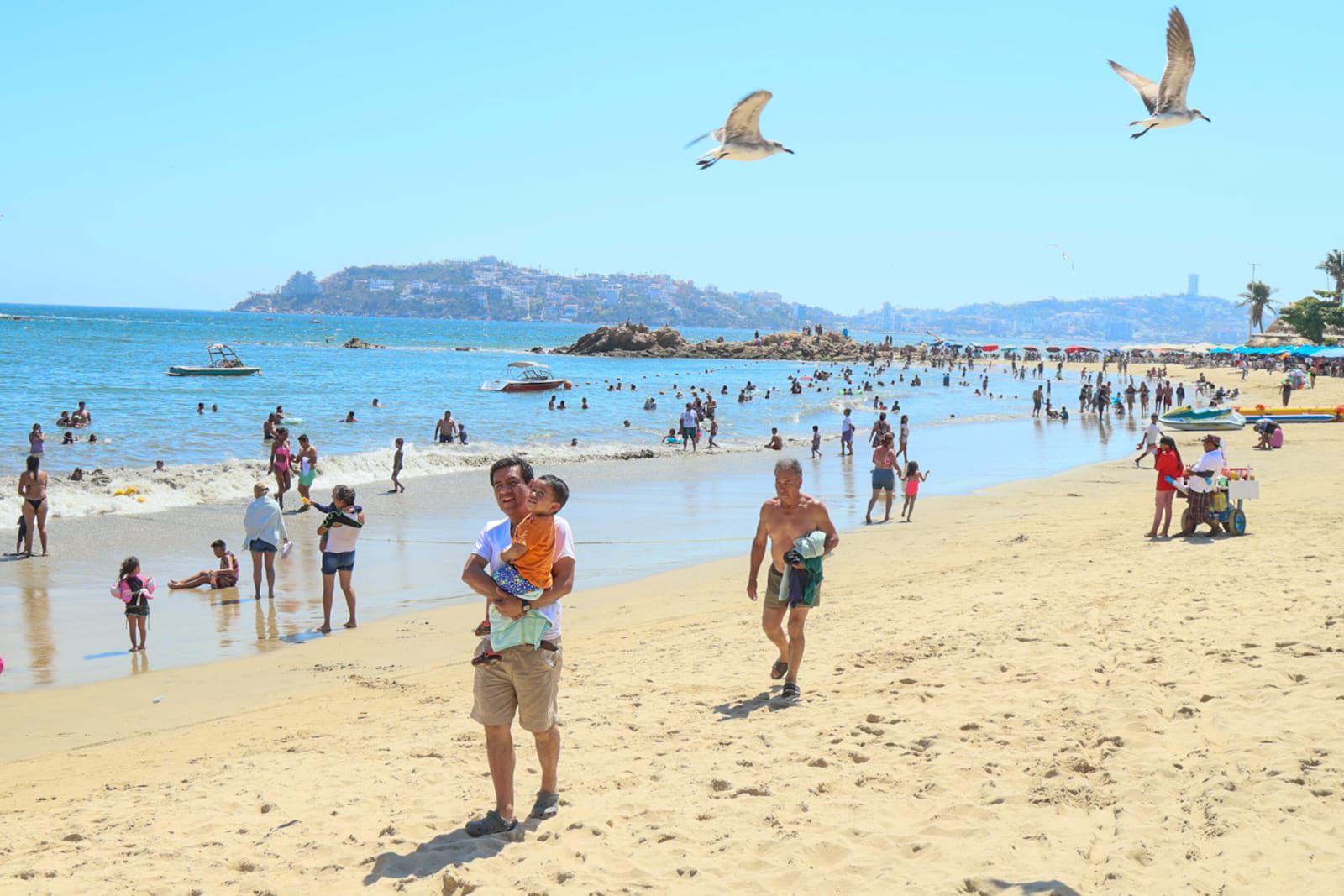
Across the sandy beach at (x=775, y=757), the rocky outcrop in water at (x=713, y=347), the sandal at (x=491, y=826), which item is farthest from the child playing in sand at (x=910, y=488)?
the rocky outcrop in water at (x=713, y=347)

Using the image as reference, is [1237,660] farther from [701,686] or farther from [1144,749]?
[701,686]

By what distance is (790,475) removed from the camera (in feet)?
20.7

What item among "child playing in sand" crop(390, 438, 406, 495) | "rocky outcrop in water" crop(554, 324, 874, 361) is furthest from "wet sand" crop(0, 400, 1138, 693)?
"rocky outcrop in water" crop(554, 324, 874, 361)

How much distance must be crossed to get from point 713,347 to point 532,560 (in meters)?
100

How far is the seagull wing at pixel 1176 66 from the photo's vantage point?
717 cm

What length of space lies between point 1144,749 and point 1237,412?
31958mm

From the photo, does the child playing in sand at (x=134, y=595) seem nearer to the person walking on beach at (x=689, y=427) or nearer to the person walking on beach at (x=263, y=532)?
the person walking on beach at (x=263, y=532)

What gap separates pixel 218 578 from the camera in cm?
1173

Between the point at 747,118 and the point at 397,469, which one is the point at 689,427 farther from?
the point at 747,118

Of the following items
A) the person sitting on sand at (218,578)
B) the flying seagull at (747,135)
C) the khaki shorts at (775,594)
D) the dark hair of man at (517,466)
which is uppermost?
the flying seagull at (747,135)

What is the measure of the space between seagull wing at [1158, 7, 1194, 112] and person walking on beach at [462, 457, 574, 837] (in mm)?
5222

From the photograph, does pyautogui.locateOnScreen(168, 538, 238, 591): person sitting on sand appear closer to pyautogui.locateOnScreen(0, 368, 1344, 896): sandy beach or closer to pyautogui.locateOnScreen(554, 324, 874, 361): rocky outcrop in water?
pyautogui.locateOnScreen(0, 368, 1344, 896): sandy beach

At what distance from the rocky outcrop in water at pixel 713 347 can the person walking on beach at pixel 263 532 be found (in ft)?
294

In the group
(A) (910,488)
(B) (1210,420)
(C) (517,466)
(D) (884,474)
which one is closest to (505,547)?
(C) (517,466)
